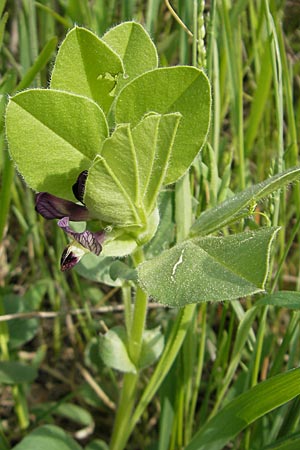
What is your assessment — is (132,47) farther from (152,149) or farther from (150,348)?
(150,348)

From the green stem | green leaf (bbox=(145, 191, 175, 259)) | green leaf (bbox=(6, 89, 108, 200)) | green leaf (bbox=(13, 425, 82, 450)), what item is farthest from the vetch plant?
green leaf (bbox=(13, 425, 82, 450))

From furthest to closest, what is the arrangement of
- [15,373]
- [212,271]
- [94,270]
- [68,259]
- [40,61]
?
[15,373] → [94,270] → [40,61] → [68,259] → [212,271]

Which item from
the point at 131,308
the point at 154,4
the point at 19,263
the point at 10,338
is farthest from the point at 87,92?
the point at 19,263

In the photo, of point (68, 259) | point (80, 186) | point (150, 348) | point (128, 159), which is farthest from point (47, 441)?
point (128, 159)

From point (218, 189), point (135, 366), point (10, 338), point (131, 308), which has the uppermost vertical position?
point (218, 189)

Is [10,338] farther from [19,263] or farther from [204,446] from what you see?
[204,446]

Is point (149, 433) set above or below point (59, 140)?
below

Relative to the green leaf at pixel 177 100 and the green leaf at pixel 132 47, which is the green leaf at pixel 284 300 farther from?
the green leaf at pixel 132 47
